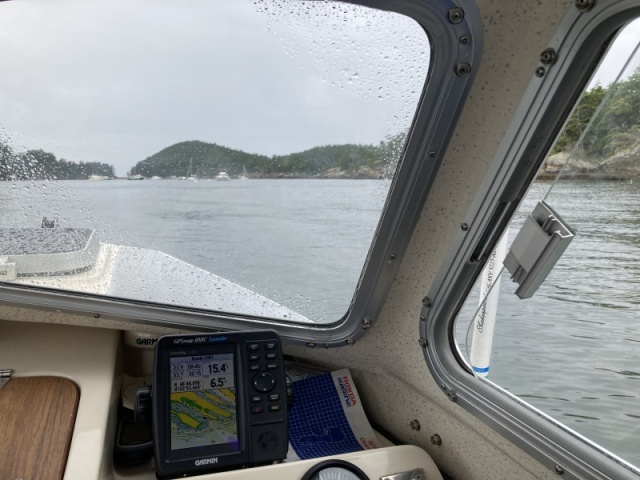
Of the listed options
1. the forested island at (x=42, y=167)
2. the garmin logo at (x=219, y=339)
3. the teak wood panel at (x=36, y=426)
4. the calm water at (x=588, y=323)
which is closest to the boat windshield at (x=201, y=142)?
the forested island at (x=42, y=167)

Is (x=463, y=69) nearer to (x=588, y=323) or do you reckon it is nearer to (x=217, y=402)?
(x=588, y=323)

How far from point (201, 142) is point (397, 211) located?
1.69 ft

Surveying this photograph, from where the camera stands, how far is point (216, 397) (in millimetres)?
1516

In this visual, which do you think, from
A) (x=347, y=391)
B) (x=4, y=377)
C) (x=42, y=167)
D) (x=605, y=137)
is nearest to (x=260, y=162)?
(x=42, y=167)

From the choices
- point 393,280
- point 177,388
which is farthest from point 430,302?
point 177,388

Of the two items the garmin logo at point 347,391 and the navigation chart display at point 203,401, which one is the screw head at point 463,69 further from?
the garmin logo at point 347,391

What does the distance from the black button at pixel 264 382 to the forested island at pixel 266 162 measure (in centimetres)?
58

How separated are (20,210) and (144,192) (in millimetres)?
334

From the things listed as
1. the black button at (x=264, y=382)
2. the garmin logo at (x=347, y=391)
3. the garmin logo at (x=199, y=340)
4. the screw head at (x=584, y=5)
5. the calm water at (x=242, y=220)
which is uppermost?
the screw head at (x=584, y=5)

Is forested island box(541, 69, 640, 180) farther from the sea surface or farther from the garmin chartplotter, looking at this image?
the garmin chartplotter

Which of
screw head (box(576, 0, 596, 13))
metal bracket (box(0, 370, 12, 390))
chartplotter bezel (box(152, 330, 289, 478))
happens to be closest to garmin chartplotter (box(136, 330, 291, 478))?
chartplotter bezel (box(152, 330, 289, 478))

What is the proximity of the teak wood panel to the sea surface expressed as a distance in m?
0.48

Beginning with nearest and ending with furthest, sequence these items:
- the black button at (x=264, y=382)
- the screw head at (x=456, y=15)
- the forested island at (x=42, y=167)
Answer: the screw head at (x=456, y=15), the forested island at (x=42, y=167), the black button at (x=264, y=382)

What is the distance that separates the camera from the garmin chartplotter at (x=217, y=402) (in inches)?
56.2
